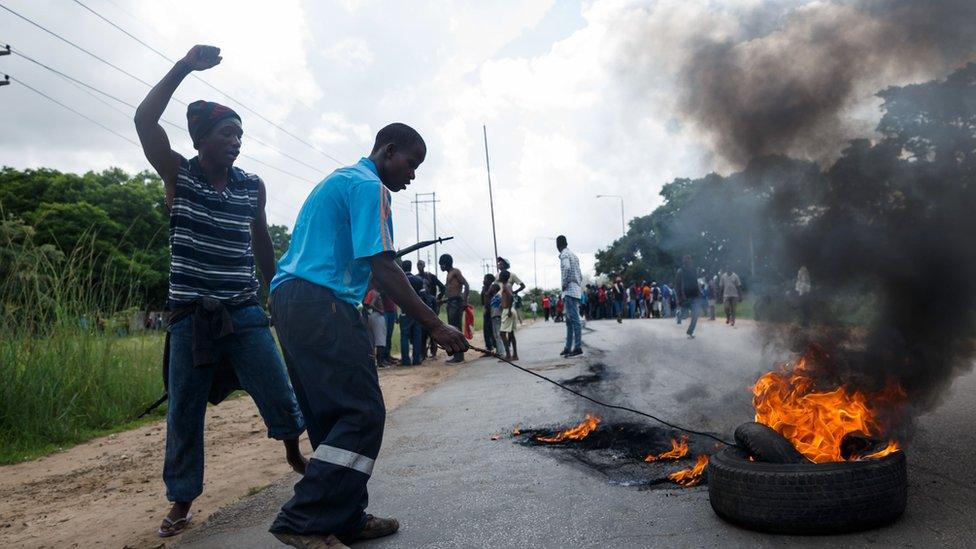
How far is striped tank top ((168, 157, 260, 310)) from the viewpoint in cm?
361

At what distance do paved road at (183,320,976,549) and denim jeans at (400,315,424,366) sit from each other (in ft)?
21.1

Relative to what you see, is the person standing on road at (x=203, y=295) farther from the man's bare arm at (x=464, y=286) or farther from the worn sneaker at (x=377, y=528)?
the man's bare arm at (x=464, y=286)

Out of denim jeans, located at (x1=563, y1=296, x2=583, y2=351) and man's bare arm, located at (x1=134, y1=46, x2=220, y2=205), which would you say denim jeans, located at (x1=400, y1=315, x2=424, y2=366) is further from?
man's bare arm, located at (x1=134, y1=46, x2=220, y2=205)

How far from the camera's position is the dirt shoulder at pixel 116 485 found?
3.95 m

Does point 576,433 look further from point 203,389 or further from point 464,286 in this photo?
point 464,286

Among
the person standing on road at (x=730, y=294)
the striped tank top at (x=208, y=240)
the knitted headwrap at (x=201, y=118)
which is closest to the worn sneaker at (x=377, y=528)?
the striped tank top at (x=208, y=240)

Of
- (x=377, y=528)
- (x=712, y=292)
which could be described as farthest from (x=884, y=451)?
(x=712, y=292)

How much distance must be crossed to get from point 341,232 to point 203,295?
103 cm

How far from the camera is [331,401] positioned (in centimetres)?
300

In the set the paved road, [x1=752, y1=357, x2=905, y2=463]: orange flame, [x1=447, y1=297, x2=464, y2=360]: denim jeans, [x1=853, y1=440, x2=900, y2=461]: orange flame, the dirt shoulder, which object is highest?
[x1=447, y1=297, x2=464, y2=360]: denim jeans

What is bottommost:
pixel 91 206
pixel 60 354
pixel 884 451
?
pixel 884 451

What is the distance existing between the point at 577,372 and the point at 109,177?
6005 centimetres

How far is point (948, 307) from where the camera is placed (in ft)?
16.2

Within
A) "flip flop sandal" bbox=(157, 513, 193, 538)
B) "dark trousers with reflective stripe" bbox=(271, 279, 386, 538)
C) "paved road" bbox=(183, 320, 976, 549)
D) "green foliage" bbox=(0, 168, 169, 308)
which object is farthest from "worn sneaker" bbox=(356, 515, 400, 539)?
"green foliage" bbox=(0, 168, 169, 308)
